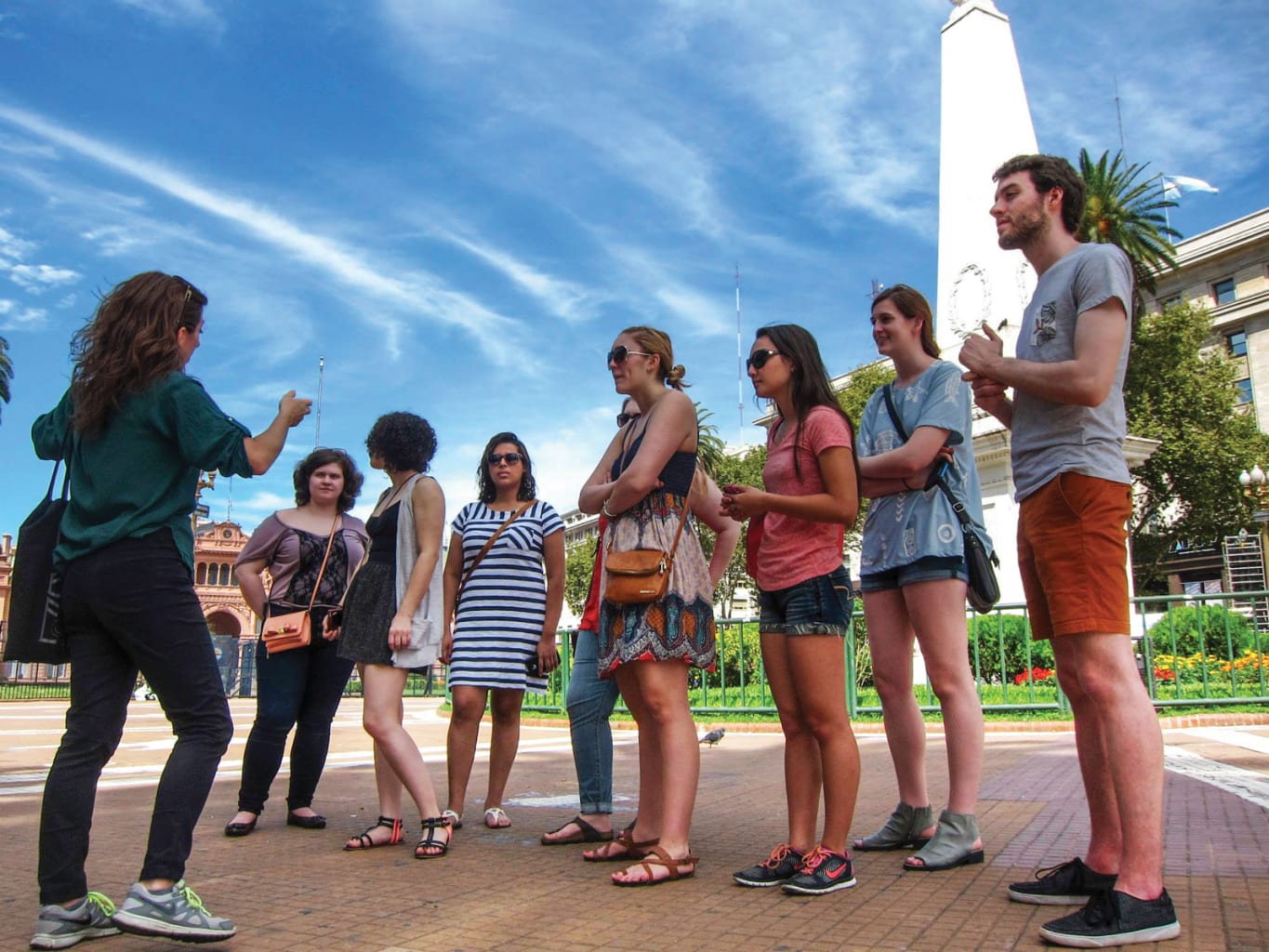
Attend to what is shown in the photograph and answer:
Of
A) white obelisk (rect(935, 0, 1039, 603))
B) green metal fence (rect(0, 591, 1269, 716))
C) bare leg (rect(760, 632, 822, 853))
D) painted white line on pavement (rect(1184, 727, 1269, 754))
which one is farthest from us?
white obelisk (rect(935, 0, 1039, 603))

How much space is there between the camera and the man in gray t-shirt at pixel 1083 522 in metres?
2.60

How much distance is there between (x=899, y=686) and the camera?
13.0 ft

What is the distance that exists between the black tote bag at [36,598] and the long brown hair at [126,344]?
0.32 meters

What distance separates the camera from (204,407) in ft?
9.81

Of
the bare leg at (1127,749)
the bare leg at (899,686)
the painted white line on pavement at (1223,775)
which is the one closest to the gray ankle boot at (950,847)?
the bare leg at (899,686)

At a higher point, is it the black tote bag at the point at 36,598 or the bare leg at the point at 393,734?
the black tote bag at the point at 36,598

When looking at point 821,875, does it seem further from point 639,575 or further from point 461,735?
point 461,735

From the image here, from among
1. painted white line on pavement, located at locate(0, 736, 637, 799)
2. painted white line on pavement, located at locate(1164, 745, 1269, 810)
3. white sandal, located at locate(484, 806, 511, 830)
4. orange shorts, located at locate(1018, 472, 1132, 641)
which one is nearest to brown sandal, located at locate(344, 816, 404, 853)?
white sandal, located at locate(484, 806, 511, 830)

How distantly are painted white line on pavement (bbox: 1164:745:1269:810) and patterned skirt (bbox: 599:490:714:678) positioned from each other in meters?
3.08

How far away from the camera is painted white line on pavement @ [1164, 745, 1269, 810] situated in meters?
5.23

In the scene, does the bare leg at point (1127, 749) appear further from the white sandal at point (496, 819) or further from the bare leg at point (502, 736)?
the white sandal at point (496, 819)

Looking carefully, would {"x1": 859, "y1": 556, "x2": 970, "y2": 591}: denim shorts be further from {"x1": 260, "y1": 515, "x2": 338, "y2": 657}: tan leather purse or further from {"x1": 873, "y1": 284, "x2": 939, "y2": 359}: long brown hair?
{"x1": 260, "y1": 515, "x2": 338, "y2": 657}: tan leather purse

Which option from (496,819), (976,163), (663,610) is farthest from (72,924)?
(976,163)

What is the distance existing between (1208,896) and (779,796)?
3.04m
